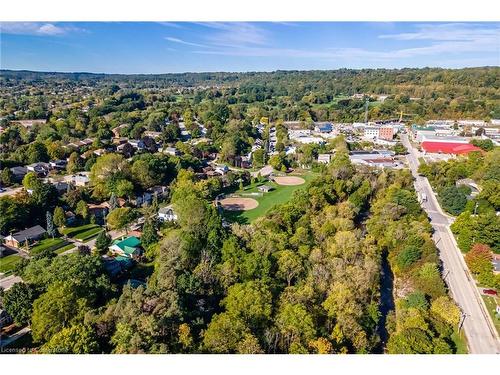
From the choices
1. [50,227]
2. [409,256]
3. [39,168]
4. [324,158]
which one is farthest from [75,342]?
[324,158]

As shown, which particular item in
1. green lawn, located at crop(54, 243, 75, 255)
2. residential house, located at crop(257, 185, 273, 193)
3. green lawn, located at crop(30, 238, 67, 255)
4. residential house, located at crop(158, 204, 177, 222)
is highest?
residential house, located at crop(158, 204, 177, 222)

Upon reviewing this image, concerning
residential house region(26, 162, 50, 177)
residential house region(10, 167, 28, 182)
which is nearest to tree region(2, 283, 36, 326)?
residential house region(10, 167, 28, 182)

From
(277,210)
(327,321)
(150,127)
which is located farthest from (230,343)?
A: (150,127)

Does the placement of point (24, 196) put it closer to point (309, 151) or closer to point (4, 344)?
point (4, 344)

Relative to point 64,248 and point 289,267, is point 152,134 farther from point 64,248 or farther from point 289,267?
point 289,267

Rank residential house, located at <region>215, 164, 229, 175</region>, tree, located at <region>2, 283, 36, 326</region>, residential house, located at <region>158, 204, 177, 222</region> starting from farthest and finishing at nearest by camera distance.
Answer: residential house, located at <region>215, 164, 229, 175</region> → residential house, located at <region>158, 204, 177, 222</region> → tree, located at <region>2, 283, 36, 326</region>

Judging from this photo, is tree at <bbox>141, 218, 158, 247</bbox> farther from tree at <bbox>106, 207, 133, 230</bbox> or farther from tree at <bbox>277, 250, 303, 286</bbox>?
tree at <bbox>277, 250, 303, 286</bbox>

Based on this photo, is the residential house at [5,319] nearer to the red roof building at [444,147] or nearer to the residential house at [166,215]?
the residential house at [166,215]
